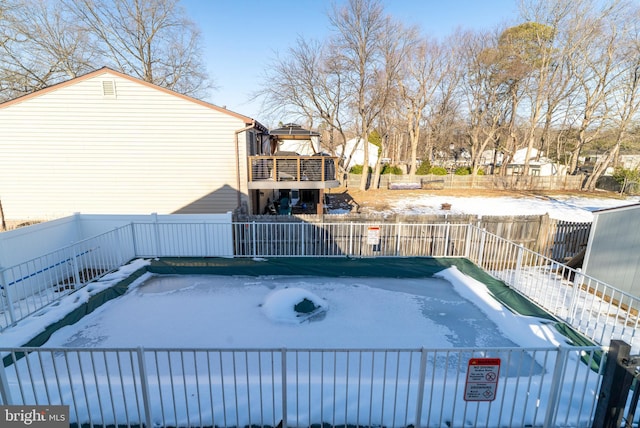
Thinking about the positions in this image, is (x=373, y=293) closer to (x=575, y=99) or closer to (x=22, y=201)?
(x=22, y=201)

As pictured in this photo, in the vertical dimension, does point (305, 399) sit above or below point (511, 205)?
above

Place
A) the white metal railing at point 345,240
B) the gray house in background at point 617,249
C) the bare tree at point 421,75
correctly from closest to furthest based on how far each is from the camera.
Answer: the gray house in background at point 617,249 → the white metal railing at point 345,240 → the bare tree at point 421,75

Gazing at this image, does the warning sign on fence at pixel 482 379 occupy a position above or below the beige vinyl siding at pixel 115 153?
below

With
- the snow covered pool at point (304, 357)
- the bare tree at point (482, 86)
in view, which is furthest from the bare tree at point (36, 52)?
the bare tree at point (482, 86)

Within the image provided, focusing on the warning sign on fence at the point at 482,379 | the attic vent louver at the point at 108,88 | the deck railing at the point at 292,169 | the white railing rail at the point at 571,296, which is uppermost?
the attic vent louver at the point at 108,88

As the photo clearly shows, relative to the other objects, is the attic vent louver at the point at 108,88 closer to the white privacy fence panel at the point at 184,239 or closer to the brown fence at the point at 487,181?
the white privacy fence panel at the point at 184,239

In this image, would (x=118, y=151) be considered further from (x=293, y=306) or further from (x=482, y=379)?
(x=482, y=379)

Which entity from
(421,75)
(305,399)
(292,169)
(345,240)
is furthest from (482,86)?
(305,399)

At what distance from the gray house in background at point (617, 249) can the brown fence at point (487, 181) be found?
1639 cm

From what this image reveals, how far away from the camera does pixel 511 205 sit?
17.9 metres

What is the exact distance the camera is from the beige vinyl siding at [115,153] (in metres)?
10.2

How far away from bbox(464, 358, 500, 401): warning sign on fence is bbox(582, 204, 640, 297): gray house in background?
6928 mm

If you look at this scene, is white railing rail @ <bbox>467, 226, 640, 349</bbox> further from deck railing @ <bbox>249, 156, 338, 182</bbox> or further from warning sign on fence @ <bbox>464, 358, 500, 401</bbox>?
deck railing @ <bbox>249, 156, 338, 182</bbox>

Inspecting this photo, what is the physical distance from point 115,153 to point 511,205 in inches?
801
